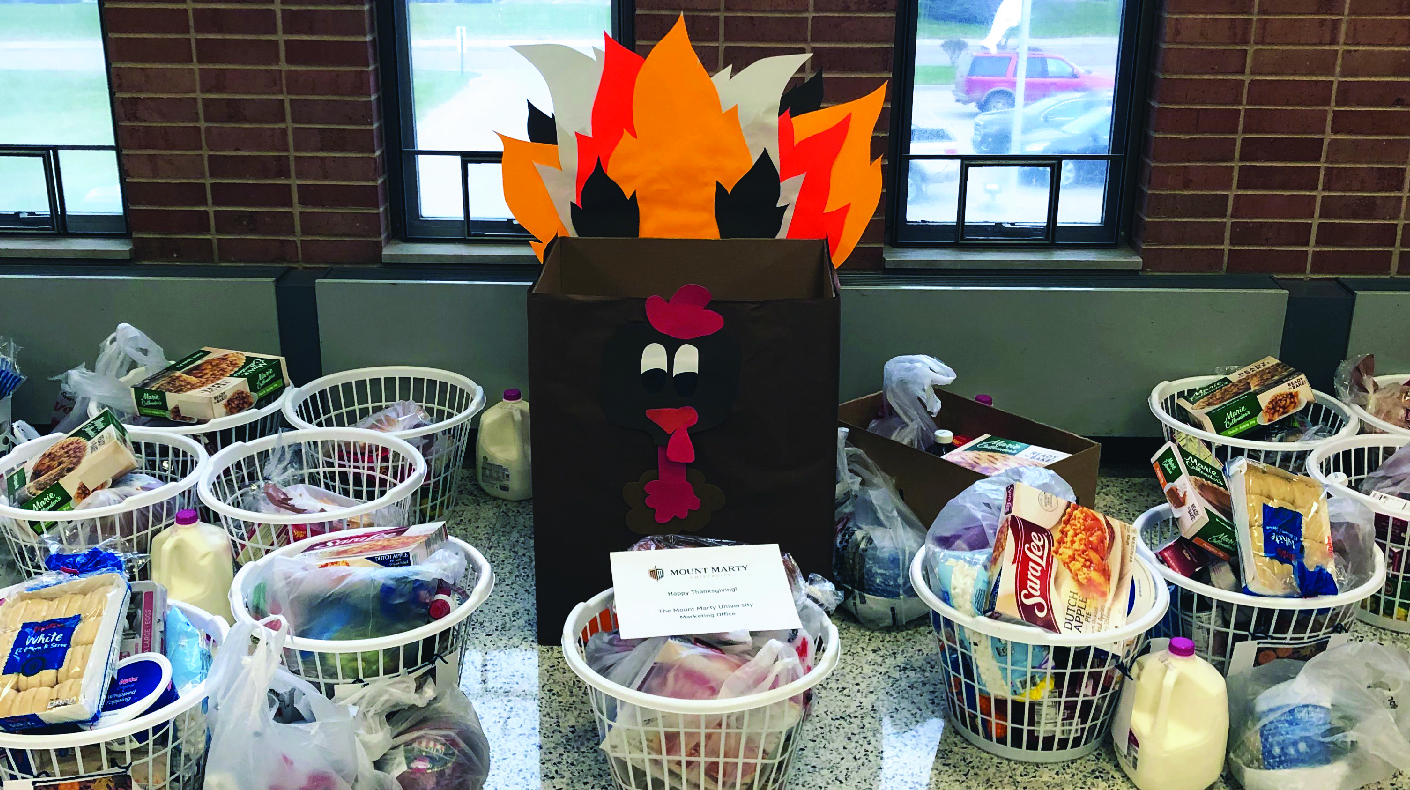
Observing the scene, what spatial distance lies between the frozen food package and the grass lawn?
1518mm

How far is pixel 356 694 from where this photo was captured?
59.0 inches

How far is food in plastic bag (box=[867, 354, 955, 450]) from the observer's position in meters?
2.21

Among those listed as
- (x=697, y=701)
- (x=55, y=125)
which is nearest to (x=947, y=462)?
(x=697, y=701)

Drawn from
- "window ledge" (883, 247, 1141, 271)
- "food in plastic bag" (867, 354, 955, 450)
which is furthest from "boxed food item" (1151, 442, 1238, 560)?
"window ledge" (883, 247, 1141, 271)

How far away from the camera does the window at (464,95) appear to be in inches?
98.7

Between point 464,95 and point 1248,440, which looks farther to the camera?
point 464,95

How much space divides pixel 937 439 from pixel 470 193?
3.63 feet

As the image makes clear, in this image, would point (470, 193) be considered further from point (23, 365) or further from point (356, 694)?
point (356, 694)

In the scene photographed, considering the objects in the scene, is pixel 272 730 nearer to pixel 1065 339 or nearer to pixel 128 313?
pixel 128 313

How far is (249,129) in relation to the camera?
245cm

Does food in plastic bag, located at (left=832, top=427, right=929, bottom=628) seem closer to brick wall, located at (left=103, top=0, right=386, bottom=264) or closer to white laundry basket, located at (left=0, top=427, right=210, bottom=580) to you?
white laundry basket, located at (left=0, top=427, right=210, bottom=580)

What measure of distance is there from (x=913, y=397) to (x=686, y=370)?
62 centimetres

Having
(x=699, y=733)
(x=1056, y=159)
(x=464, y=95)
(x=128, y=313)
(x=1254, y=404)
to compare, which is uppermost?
(x=464, y=95)

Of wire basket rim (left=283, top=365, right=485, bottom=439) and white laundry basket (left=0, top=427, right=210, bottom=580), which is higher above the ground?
wire basket rim (left=283, top=365, right=485, bottom=439)
